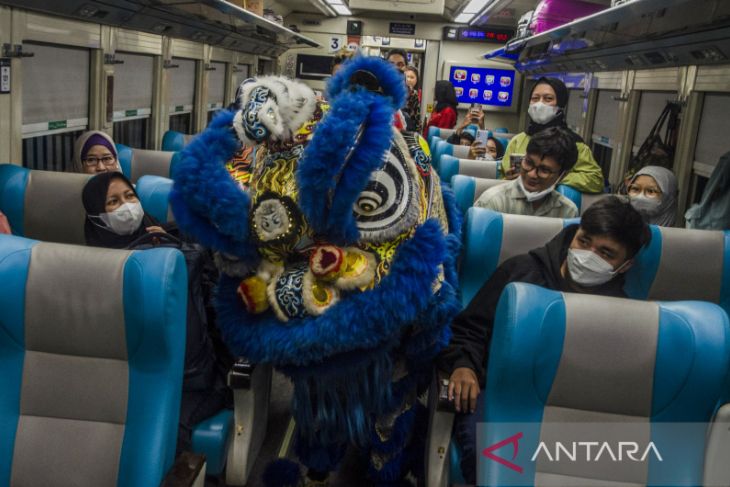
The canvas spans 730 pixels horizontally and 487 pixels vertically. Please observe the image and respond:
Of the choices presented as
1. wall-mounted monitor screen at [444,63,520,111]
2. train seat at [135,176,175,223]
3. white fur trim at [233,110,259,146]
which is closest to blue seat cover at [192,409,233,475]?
white fur trim at [233,110,259,146]

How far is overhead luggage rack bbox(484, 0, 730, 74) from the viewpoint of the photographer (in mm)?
3277

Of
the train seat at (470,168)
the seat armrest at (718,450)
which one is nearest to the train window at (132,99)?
the train seat at (470,168)

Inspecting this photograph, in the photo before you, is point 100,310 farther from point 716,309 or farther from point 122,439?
point 716,309

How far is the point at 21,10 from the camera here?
3.55m

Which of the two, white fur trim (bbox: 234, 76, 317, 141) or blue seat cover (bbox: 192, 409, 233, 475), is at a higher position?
white fur trim (bbox: 234, 76, 317, 141)

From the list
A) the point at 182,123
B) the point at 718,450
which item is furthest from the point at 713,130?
the point at 182,123

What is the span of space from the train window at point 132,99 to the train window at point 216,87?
6.96 ft

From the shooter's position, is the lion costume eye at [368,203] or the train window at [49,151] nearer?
the lion costume eye at [368,203]

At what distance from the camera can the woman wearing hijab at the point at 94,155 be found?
3771mm

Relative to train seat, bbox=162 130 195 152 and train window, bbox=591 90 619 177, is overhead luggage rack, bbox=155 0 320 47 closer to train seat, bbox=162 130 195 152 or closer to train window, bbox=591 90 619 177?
train seat, bbox=162 130 195 152

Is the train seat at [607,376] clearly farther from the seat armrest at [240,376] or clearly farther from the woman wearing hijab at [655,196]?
the woman wearing hijab at [655,196]

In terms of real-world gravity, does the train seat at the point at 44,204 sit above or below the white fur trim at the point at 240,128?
below

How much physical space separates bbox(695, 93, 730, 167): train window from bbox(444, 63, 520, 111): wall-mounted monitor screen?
8.26 metres

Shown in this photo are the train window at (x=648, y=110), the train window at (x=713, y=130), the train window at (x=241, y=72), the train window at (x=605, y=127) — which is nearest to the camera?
the train window at (x=713, y=130)
